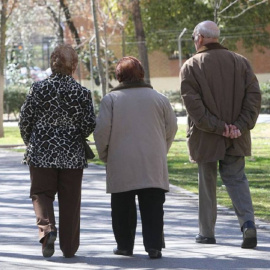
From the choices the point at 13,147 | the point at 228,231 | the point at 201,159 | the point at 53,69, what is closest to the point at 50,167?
the point at 53,69

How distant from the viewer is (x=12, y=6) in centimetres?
2772

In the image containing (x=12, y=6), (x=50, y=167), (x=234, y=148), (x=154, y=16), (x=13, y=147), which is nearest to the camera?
(x=50, y=167)

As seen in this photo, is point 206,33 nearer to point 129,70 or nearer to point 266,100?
point 129,70

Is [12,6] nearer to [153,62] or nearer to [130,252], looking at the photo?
[130,252]

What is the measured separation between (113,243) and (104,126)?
1.30 m

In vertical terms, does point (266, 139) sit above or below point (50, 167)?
below

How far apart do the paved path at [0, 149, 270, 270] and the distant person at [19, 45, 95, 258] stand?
0.30 m

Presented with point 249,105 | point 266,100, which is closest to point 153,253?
point 249,105

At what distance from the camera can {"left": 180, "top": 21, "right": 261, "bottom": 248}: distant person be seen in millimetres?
8484

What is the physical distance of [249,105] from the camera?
28.1 ft

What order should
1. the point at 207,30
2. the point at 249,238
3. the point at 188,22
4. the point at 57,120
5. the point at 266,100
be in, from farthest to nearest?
the point at 188,22 → the point at 266,100 → the point at 207,30 → the point at 249,238 → the point at 57,120

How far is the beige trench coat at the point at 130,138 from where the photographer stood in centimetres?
803

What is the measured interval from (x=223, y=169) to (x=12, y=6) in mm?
19779

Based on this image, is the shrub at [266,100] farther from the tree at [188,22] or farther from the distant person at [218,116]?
the distant person at [218,116]
